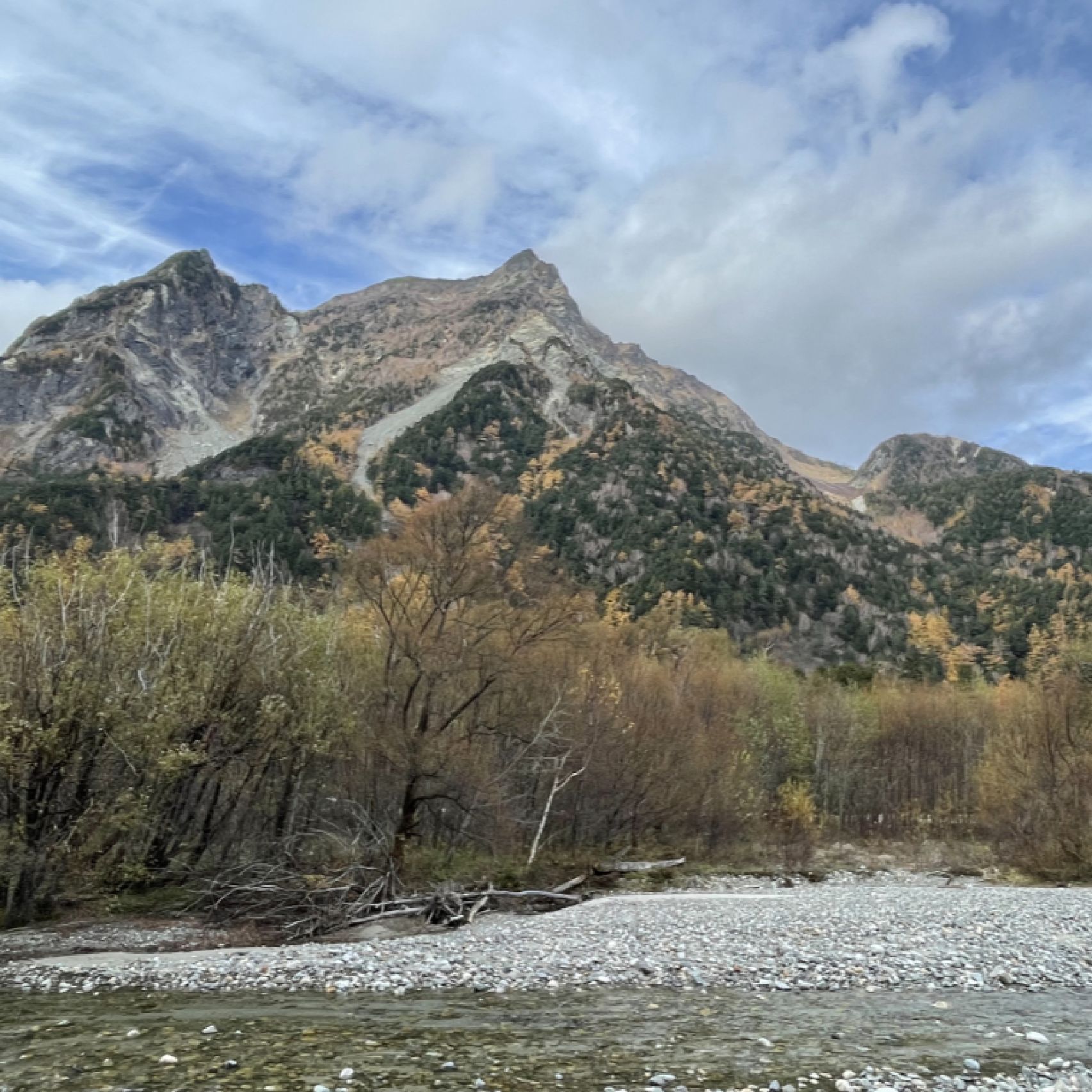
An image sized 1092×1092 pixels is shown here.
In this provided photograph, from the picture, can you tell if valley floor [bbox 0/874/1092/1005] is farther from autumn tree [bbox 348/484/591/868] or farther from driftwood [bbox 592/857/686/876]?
driftwood [bbox 592/857/686/876]

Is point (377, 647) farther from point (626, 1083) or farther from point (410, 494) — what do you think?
point (410, 494)

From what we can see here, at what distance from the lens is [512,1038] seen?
10.8m

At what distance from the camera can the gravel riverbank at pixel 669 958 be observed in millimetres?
14359

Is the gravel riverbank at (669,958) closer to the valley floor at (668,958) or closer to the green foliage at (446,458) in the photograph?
the valley floor at (668,958)

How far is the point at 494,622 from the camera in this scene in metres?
27.5

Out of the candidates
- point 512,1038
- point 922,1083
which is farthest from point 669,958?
point 922,1083

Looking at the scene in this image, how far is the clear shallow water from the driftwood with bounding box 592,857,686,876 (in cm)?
1914

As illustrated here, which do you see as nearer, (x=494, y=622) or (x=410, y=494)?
(x=494, y=622)

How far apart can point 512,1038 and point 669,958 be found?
255 inches

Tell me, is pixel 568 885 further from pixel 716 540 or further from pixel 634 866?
pixel 716 540

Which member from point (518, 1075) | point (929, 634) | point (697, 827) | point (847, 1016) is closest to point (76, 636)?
point (518, 1075)

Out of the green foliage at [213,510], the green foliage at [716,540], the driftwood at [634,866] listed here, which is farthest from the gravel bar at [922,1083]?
the green foliage at [213,510]

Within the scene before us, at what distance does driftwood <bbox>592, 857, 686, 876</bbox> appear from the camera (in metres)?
32.1

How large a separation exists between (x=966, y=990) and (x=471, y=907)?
1366 cm
